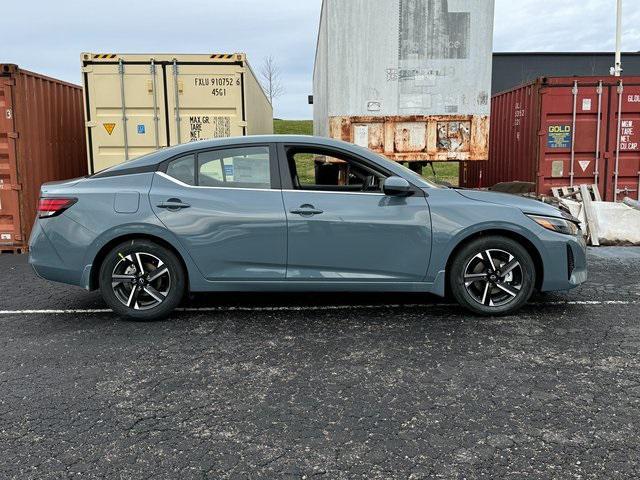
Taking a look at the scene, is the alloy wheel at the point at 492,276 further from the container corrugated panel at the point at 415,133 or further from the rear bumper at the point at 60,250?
the container corrugated panel at the point at 415,133

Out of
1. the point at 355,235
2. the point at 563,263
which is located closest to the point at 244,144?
the point at 355,235

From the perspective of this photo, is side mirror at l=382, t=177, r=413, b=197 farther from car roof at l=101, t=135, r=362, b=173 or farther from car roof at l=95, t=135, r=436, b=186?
car roof at l=101, t=135, r=362, b=173

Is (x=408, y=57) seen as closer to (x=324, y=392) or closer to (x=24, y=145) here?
(x=24, y=145)

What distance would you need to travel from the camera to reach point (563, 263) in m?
5.02

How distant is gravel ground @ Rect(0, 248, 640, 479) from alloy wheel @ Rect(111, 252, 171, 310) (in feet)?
0.73

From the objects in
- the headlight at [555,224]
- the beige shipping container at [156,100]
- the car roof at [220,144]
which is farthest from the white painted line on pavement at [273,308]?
the beige shipping container at [156,100]

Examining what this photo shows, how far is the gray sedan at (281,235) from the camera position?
16.1 feet

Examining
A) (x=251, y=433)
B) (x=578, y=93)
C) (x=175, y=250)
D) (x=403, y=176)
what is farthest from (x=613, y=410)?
(x=578, y=93)

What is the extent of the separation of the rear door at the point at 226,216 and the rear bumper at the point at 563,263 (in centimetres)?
224

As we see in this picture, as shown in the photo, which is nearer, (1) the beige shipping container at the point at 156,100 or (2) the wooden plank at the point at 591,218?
(1) the beige shipping container at the point at 156,100

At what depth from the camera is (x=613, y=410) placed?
3311 millimetres

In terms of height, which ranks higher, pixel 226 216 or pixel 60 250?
pixel 226 216

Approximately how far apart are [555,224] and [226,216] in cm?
279

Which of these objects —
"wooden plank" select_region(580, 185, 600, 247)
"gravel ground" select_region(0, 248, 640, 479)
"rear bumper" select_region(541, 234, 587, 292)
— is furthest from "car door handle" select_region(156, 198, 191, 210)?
"wooden plank" select_region(580, 185, 600, 247)
